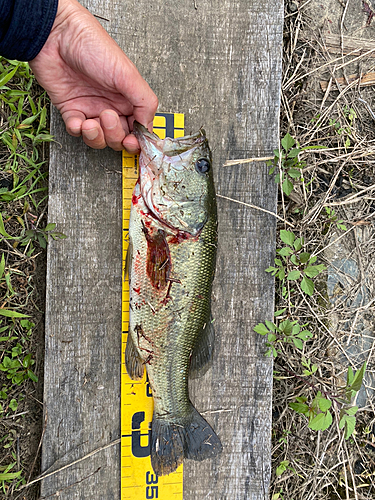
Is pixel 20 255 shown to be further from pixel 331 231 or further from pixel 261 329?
pixel 331 231

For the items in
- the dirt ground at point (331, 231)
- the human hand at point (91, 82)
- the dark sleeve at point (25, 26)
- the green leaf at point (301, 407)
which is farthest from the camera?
the dirt ground at point (331, 231)

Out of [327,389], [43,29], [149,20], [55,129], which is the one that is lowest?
[327,389]

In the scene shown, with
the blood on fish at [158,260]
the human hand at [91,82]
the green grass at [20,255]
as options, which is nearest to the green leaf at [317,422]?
the blood on fish at [158,260]

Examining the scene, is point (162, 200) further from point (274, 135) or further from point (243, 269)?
point (274, 135)

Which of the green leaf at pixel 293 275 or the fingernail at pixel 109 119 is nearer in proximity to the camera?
the fingernail at pixel 109 119

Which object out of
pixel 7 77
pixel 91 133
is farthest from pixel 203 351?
pixel 7 77

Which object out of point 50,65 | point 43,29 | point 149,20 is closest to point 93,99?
point 50,65

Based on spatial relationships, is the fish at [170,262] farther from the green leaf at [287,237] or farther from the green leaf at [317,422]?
the green leaf at [317,422]
